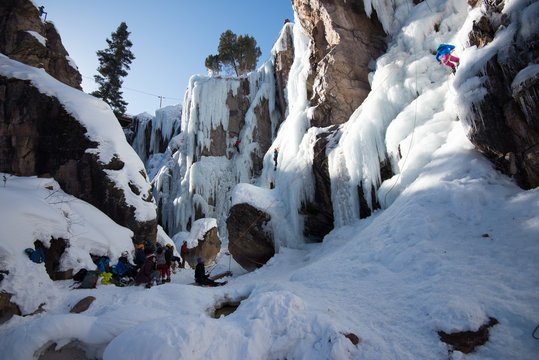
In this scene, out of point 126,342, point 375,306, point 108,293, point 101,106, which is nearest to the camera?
point 126,342

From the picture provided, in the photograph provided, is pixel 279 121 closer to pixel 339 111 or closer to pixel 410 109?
pixel 339 111

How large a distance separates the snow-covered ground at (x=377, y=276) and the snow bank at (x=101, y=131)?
2010mm

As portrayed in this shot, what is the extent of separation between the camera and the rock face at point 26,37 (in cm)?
1363

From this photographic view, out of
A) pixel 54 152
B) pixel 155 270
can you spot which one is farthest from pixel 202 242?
pixel 155 270

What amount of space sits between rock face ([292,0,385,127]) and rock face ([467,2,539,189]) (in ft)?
19.2

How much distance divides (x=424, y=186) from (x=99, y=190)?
1115 cm

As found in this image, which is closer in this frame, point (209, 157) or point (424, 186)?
point (424, 186)

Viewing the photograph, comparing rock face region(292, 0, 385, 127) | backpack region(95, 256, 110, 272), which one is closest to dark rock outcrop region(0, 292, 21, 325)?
backpack region(95, 256, 110, 272)

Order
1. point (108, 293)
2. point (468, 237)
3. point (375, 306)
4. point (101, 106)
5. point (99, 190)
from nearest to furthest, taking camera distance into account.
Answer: point (375, 306) < point (468, 237) < point (108, 293) < point (99, 190) < point (101, 106)

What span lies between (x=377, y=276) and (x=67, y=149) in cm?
1230

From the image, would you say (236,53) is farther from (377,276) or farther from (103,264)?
(377,276)

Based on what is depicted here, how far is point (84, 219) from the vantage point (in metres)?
8.91

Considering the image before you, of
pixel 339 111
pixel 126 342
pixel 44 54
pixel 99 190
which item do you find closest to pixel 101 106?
pixel 99 190

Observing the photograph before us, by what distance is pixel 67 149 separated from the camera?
10758 millimetres
